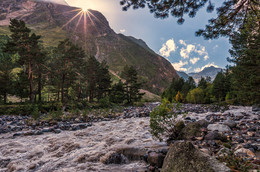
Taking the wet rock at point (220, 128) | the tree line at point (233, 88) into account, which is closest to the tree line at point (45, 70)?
the tree line at point (233, 88)

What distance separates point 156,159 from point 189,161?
59.6 inches

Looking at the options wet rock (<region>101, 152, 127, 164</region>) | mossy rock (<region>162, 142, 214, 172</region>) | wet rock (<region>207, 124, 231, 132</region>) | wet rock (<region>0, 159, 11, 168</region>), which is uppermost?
mossy rock (<region>162, 142, 214, 172</region>)

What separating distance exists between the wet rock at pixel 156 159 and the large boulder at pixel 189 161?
3.22ft

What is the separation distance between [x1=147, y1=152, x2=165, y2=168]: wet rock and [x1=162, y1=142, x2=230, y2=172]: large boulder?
3.22ft

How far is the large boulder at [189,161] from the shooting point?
231 centimetres

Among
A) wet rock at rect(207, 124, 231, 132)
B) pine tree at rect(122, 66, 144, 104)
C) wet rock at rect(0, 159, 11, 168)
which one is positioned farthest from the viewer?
pine tree at rect(122, 66, 144, 104)

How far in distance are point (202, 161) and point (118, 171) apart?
2.48m

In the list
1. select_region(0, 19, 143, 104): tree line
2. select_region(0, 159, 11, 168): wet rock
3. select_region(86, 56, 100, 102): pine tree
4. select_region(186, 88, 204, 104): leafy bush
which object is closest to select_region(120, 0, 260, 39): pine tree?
select_region(0, 159, 11, 168): wet rock

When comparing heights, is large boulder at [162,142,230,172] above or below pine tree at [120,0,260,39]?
below

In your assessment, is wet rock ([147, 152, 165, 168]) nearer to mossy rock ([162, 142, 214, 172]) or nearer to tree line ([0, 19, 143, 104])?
mossy rock ([162, 142, 214, 172])

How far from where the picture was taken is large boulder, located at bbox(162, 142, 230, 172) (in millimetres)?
2311

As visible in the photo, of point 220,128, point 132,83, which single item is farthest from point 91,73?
point 220,128

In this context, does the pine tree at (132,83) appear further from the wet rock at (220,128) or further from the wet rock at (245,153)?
the wet rock at (245,153)

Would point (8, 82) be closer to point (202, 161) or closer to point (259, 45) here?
point (202, 161)
